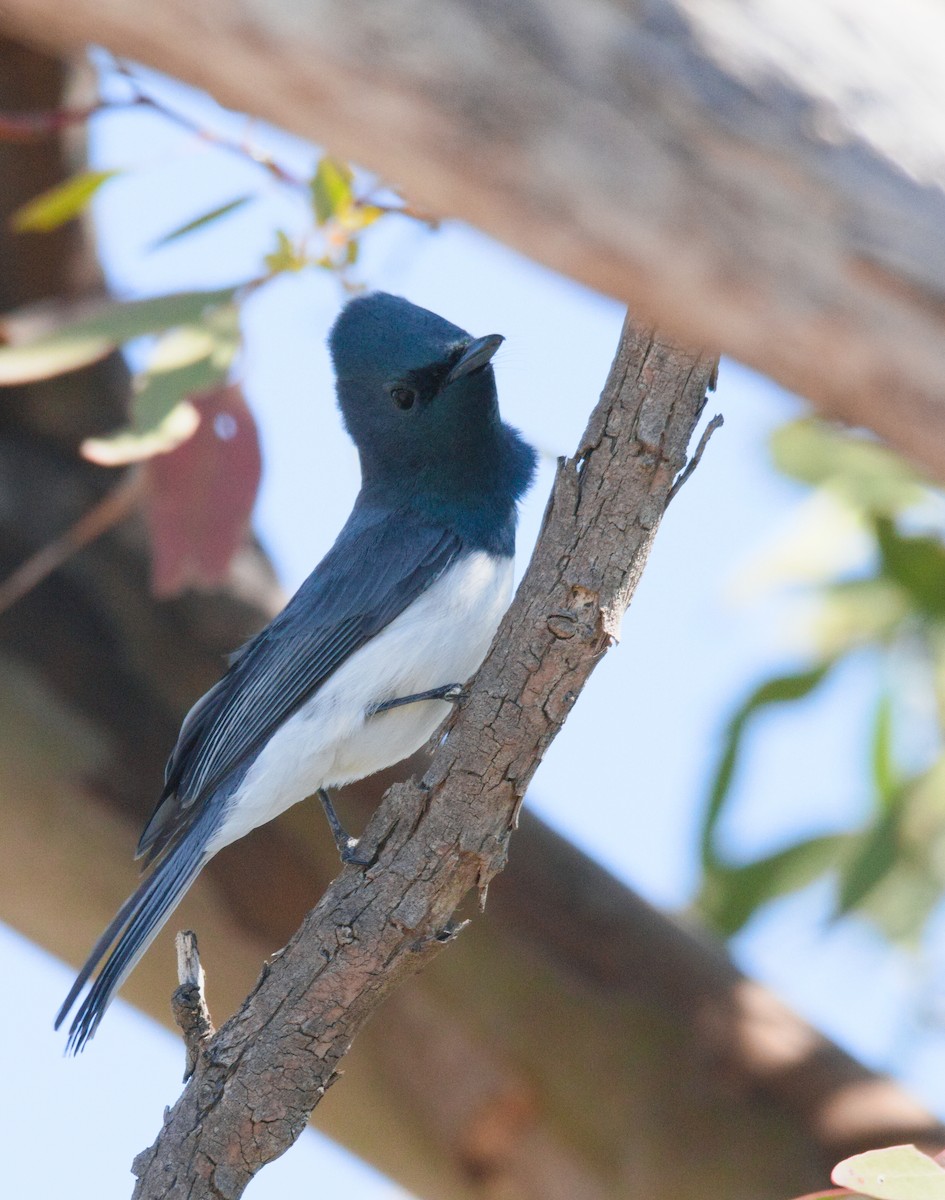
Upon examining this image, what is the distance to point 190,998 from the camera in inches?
83.2

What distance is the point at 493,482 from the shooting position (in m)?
3.09

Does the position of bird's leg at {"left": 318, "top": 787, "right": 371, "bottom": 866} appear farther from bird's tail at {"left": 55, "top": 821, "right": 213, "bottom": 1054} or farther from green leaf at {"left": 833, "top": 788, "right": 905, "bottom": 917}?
green leaf at {"left": 833, "top": 788, "right": 905, "bottom": 917}

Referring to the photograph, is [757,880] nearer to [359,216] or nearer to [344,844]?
[344,844]

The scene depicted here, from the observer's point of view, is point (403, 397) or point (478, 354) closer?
point (478, 354)

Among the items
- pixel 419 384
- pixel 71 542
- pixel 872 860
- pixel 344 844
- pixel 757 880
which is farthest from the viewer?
pixel 757 880

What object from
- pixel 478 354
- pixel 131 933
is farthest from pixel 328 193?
pixel 131 933

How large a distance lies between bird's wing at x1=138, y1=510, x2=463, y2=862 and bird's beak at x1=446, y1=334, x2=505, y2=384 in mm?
351

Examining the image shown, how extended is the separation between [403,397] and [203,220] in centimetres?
60

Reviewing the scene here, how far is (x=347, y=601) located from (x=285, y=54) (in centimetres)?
218

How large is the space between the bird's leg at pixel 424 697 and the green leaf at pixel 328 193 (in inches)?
38.2

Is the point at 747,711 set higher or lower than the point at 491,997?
higher

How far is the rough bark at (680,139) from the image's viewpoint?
2.60 feet

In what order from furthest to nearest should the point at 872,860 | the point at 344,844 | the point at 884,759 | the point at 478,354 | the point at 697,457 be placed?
the point at 884,759 → the point at 872,860 → the point at 478,354 → the point at 344,844 → the point at 697,457

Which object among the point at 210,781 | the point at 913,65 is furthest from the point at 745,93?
the point at 210,781
